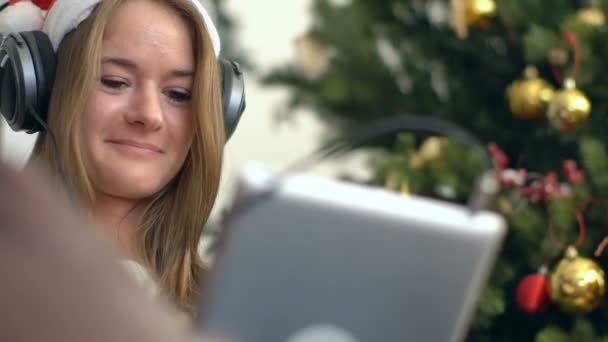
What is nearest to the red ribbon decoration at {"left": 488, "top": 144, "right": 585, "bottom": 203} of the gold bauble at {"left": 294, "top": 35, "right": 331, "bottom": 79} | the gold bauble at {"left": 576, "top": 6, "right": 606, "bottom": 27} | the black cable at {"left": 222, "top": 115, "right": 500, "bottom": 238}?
the gold bauble at {"left": 576, "top": 6, "right": 606, "bottom": 27}

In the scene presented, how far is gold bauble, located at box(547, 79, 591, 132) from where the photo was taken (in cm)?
164

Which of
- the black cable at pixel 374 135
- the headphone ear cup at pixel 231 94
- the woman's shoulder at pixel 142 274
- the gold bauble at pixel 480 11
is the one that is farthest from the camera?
the gold bauble at pixel 480 11

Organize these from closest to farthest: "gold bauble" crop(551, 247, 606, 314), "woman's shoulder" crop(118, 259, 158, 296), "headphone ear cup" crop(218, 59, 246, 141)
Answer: "woman's shoulder" crop(118, 259, 158, 296)
"headphone ear cup" crop(218, 59, 246, 141)
"gold bauble" crop(551, 247, 606, 314)

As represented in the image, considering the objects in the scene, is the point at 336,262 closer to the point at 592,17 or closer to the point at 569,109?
the point at 569,109

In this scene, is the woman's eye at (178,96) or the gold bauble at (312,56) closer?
the woman's eye at (178,96)

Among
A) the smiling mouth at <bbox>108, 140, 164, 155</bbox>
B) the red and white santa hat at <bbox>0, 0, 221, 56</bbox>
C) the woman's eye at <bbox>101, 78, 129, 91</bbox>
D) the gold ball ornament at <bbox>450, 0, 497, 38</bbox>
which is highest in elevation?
the red and white santa hat at <bbox>0, 0, 221, 56</bbox>

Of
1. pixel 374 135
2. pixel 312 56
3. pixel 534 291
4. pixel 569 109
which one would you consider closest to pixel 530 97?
pixel 569 109

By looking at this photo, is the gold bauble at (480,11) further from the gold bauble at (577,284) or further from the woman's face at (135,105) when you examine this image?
the woman's face at (135,105)

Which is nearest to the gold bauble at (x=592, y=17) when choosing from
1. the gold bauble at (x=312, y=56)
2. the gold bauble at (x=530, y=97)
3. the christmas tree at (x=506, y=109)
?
the christmas tree at (x=506, y=109)

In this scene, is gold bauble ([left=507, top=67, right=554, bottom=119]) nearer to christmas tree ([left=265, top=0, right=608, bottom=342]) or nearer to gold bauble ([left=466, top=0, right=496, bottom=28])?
christmas tree ([left=265, top=0, right=608, bottom=342])

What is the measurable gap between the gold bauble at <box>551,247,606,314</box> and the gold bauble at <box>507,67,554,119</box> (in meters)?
0.29

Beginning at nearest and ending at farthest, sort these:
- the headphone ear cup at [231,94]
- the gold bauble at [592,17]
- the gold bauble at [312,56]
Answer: the headphone ear cup at [231,94], the gold bauble at [592,17], the gold bauble at [312,56]

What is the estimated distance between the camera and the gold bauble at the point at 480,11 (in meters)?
1.80

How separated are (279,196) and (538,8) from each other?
1.25 meters
